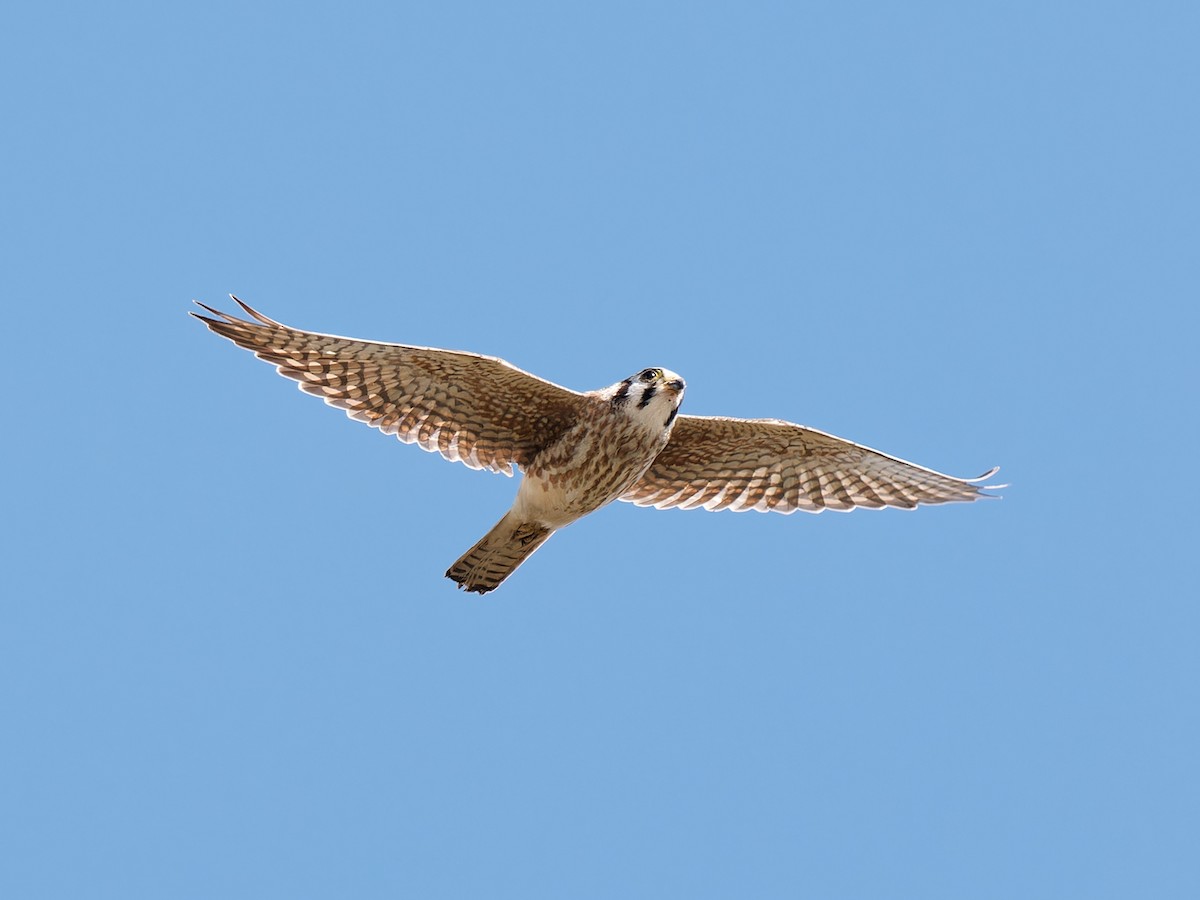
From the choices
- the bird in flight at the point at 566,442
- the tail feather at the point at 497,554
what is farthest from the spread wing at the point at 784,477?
the tail feather at the point at 497,554

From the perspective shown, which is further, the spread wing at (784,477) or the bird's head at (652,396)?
the spread wing at (784,477)

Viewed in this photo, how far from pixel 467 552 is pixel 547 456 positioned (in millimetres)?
949

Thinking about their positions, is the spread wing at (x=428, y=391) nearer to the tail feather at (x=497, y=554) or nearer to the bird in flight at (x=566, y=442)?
the bird in flight at (x=566, y=442)

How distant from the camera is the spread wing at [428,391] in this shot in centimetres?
1220

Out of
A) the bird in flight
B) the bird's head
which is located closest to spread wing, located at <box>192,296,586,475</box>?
the bird in flight

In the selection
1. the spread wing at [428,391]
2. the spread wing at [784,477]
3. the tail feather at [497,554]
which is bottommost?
the tail feather at [497,554]

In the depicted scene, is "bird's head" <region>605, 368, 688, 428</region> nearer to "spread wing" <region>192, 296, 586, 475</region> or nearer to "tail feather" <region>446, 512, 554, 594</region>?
"spread wing" <region>192, 296, 586, 475</region>

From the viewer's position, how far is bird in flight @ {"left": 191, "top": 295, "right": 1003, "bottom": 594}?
482 inches

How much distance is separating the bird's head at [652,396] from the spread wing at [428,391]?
1.59 feet

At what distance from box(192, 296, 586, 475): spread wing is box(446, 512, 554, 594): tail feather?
1.60ft

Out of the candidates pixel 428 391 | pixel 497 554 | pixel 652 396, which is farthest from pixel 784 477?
pixel 428 391

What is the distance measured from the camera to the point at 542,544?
13023 millimetres

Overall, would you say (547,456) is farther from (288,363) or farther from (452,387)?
(288,363)

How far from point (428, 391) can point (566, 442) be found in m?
1.11
